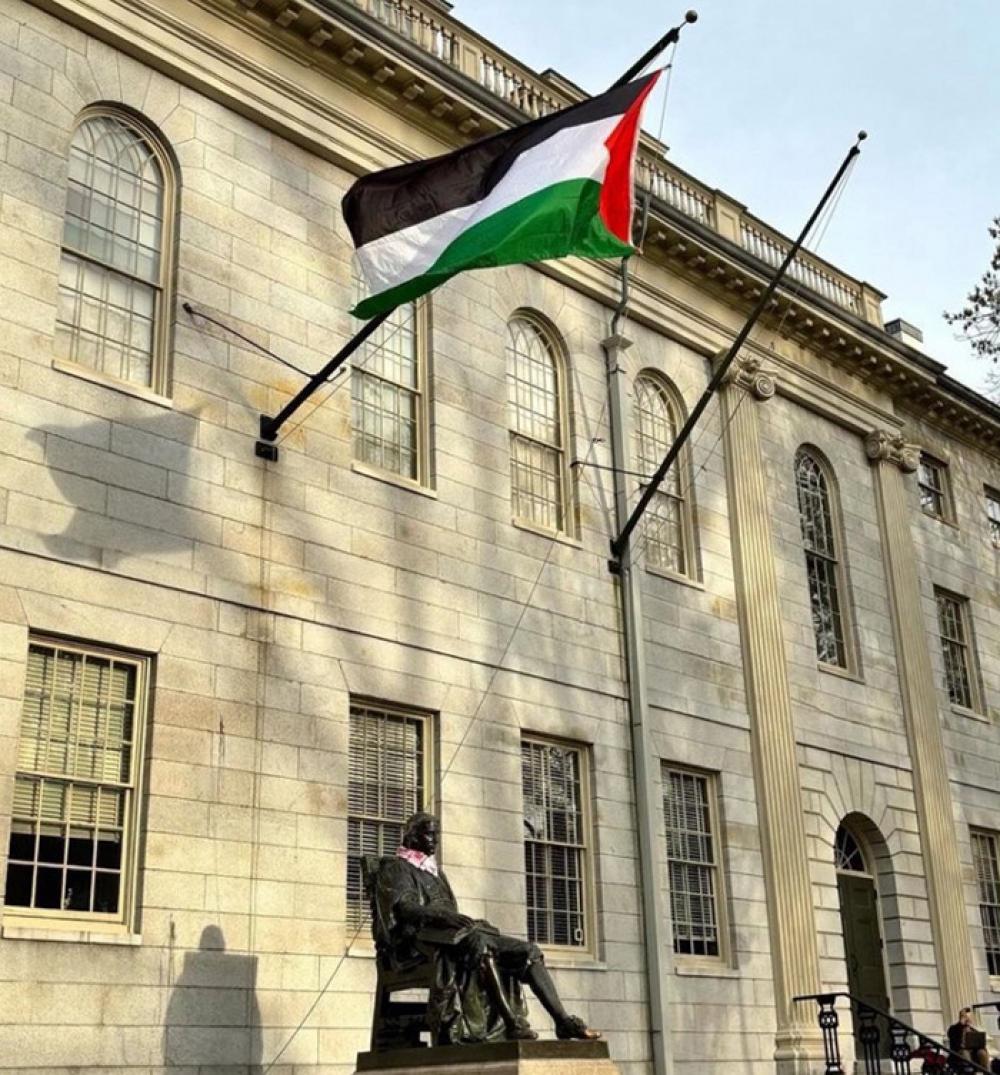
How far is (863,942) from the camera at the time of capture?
1980 centimetres

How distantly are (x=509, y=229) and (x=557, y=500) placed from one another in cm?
579

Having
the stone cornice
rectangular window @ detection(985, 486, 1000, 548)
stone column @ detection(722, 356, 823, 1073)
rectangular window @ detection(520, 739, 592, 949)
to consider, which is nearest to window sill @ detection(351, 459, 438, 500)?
rectangular window @ detection(520, 739, 592, 949)

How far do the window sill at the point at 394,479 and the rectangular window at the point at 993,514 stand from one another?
14121 mm

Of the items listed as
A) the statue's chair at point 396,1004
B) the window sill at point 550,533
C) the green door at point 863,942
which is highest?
the window sill at point 550,533

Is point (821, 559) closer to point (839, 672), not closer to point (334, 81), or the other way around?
point (839, 672)

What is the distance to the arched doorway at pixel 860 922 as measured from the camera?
63.8ft

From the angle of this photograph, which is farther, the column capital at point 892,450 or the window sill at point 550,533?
the column capital at point 892,450

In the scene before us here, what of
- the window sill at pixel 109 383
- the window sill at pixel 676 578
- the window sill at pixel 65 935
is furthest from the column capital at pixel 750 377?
the window sill at pixel 65 935

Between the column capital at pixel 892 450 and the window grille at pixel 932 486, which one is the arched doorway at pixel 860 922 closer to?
the column capital at pixel 892 450

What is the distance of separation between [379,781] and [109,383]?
4.42 m

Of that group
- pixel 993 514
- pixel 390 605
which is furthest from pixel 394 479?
A: pixel 993 514

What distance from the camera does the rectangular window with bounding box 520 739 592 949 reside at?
15352mm

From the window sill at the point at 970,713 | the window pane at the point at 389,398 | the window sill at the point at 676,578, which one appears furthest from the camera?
the window sill at the point at 970,713

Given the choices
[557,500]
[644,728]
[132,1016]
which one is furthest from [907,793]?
[132,1016]
